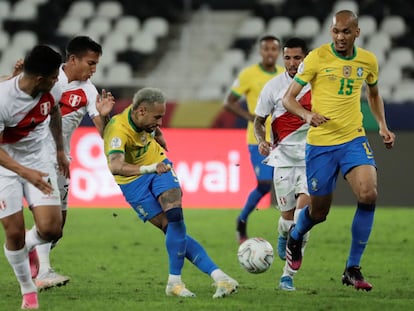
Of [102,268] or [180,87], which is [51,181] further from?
[180,87]

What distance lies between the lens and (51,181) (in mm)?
8906

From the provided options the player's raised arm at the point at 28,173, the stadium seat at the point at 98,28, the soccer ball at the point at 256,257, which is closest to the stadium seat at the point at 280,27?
the stadium seat at the point at 98,28

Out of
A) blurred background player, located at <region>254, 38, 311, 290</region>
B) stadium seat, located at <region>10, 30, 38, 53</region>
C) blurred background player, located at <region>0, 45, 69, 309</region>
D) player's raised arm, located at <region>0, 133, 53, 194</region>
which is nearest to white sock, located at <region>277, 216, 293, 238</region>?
blurred background player, located at <region>254, 38, 311, 290</region>

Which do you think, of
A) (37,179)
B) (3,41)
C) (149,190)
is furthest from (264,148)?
(3,41)

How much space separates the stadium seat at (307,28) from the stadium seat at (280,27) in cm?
18

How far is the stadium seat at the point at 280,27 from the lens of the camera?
24.2 m

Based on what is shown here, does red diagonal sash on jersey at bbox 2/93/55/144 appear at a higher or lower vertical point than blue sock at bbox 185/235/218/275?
higher

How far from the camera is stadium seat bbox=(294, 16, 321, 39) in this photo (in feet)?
79.1

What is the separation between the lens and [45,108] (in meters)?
8.85

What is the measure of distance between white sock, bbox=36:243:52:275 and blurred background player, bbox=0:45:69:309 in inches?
62.2

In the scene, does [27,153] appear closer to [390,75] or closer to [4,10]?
[390,75]

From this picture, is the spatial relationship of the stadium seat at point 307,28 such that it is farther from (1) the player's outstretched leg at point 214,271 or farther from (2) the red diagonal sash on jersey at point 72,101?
(1) the player's outstretched leg at point 214,271

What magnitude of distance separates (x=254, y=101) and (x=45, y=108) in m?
6.13

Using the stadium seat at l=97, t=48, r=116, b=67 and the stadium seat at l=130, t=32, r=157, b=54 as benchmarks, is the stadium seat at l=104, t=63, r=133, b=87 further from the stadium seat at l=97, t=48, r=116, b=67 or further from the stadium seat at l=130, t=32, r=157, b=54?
the stadium seat at l=130, t=32, r=157, b=54
